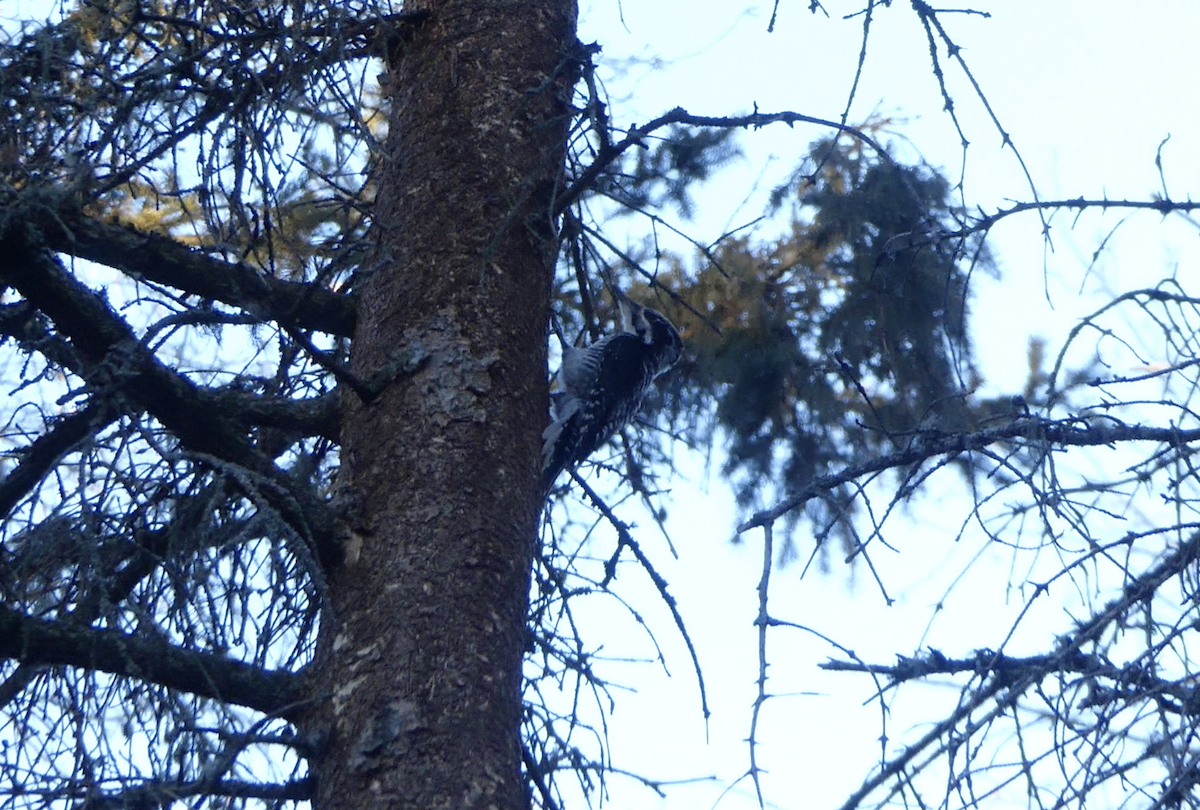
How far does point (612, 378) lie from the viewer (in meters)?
5.64

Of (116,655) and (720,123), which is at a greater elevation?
(720,123)

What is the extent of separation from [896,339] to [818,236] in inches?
23.7

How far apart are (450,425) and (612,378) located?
268 centimetres

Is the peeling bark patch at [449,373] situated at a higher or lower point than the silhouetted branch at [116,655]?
higher

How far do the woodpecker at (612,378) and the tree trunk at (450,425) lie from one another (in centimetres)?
162

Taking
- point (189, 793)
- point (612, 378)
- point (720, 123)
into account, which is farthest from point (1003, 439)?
point (612, 378)

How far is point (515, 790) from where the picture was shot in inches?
101

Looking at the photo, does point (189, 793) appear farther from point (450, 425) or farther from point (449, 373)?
point (449, 373)

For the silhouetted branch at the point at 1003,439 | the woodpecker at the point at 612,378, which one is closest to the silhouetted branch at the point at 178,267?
the silhouetted branch at the point at 1003,439

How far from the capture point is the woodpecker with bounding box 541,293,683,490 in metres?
5.32

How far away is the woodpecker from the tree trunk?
5.32ft

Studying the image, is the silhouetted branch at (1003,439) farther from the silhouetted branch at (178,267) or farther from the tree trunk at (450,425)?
the silhouetted branch at (178,267)

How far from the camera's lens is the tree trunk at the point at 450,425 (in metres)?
2.55

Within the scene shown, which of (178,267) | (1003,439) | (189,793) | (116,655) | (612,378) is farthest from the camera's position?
(612,378)
